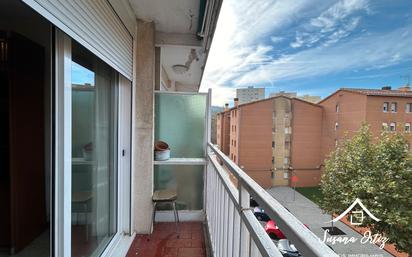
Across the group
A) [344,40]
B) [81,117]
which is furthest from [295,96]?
[81,117]

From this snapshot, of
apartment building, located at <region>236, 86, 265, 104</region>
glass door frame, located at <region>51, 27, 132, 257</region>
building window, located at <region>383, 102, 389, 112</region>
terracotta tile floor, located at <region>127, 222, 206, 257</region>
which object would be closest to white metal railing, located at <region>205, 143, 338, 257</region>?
glass door frame, located at <region>51, 27, 132, 257</region>

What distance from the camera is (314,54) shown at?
1667 centimetres

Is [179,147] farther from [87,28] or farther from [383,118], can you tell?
[383,118]

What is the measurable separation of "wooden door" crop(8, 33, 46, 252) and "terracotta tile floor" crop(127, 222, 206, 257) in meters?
1.06

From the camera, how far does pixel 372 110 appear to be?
10.5m

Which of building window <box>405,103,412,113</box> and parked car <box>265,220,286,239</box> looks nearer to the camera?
parked car <box>265,220,286,239</box>

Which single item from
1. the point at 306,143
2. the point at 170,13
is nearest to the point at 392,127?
the point at 306,143

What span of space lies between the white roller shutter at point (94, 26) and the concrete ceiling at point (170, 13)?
0.29m

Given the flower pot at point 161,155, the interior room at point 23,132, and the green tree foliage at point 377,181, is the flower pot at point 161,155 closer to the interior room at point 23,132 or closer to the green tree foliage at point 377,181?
the interior room at point 23,132

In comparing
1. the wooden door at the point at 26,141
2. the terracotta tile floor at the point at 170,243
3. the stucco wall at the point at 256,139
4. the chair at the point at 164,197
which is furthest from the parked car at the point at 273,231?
the stucco wall at the point at 256,139

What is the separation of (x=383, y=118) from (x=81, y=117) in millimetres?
13079

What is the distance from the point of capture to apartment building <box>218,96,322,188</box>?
59.1 feet

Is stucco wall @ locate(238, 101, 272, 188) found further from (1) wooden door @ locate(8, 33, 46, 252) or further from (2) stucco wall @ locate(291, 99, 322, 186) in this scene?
(1) wooden door @ locate(8, 33, 46, 252)

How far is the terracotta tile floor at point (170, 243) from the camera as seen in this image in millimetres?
2182
